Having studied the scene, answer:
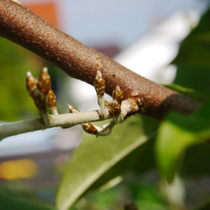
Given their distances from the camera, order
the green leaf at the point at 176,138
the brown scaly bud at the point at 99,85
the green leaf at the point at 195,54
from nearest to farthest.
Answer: the green leaf at the point at 176,138, the brown scaly bud at the point at 99,85, the green leaf at the point at 195,54

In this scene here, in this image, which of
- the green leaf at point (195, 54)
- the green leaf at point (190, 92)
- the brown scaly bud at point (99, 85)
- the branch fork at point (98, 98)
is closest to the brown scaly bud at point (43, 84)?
the branch fork at point (98, 98)

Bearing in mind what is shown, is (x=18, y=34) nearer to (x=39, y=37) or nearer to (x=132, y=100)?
(x=39, y=37)

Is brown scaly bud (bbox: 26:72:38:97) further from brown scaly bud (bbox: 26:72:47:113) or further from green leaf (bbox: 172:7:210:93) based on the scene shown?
green leaf (bbox: 172:7:210:93)

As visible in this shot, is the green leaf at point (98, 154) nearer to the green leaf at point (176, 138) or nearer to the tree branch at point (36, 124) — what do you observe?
the tree branch at point (36, 124)

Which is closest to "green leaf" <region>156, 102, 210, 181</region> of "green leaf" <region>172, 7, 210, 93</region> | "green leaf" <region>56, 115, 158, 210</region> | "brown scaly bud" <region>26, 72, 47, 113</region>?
"brown scaly bud" <region>26, 72, 47, 113</region>

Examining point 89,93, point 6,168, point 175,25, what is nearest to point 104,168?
point 6,168

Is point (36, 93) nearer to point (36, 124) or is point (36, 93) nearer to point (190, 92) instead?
point (36, 124)
